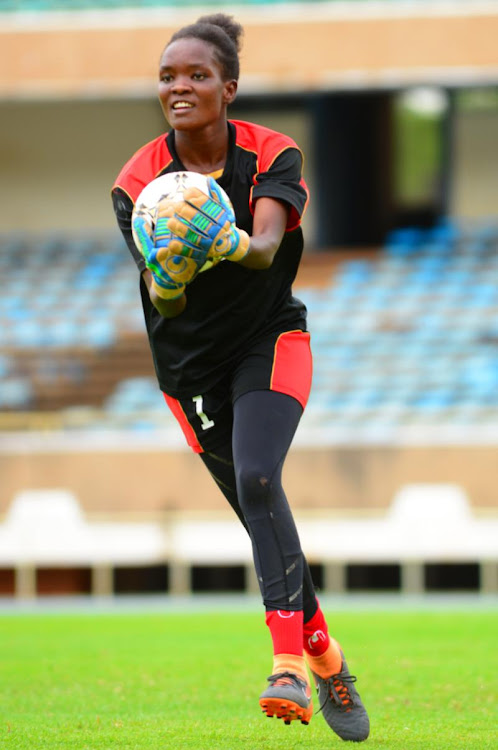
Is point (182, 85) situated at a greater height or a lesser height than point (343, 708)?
greater

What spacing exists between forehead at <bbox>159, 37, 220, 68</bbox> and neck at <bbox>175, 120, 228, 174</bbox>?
0.22 metres

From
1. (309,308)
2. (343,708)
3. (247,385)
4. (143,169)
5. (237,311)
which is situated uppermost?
(309,308)

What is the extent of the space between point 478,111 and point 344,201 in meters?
2.44

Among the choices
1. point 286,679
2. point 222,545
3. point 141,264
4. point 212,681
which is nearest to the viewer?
point 286,679

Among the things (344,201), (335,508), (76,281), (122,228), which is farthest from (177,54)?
(344,201)

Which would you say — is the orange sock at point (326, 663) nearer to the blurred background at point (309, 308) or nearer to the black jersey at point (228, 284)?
the black jersey at point (228, 284)

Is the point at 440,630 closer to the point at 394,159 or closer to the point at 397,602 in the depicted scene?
the point at 397,602

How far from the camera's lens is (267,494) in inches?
156

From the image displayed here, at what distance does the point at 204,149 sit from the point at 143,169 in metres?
0.21

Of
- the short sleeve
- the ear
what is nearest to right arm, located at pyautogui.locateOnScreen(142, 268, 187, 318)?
the short sleeve

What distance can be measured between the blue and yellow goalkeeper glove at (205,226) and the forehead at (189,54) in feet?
1.54

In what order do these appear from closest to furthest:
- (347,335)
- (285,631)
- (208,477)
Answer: (285,631), (208,477), (347,335)

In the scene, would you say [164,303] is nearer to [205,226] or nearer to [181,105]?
[205,226]

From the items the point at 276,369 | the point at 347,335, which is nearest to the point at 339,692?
the point at 276,369
